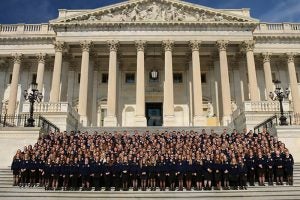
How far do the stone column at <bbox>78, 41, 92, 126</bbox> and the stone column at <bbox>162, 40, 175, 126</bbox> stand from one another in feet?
27.9

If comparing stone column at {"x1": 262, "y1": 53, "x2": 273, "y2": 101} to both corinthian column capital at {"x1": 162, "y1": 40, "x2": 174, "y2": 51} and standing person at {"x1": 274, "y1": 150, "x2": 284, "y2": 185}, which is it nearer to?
corinthian column capital at {"x1": 162, "y1": 40, "x2": 174, "y2": 51}

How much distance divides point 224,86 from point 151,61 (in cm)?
1133

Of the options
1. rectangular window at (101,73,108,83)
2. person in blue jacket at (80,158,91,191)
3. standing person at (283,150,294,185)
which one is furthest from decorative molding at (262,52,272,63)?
person in blue jacket at (80,158,91,191)

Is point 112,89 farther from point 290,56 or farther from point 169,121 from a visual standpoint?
point 290,56

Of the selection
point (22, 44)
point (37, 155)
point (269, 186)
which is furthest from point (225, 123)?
point (22, 44)

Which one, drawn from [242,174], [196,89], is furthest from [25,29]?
[242,174]

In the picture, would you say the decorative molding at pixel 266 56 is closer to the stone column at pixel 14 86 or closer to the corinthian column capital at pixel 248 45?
the corinthian column capital at pixel 248 45

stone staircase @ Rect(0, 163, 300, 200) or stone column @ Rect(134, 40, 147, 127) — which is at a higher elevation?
stone column @ Rect(134, 40, 147, 127)

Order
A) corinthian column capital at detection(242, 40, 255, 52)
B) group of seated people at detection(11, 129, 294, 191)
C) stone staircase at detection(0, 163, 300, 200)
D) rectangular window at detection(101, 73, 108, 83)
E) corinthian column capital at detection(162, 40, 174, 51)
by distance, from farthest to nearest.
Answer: rectangular window at detection(101, 73, 108, 83), corinthian column capital at detection(162, 40, 174, 51), corinthian column capital at detection(242, 40, 255, 52), group of seated people at detection(11, 129, 294, 191), stone staircase at detection(0, 163, 300, 200)

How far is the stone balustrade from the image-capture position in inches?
1800

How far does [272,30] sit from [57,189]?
3774 cm

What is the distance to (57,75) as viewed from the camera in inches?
1524

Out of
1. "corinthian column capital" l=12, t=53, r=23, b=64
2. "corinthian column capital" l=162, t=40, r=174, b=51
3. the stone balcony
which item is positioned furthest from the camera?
"corinthian column capital" l=12, t=53, r=23, b=64

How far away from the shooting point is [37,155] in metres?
18.0
